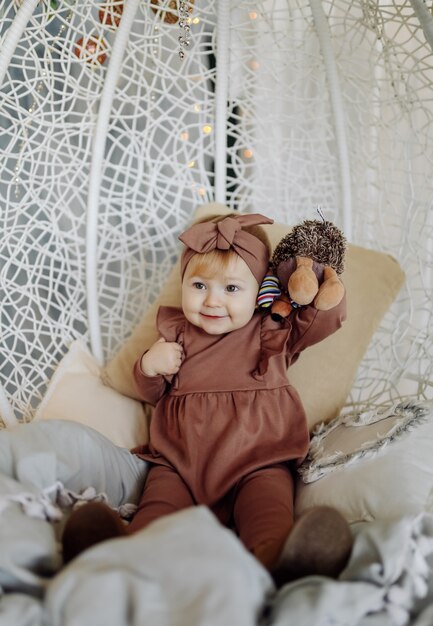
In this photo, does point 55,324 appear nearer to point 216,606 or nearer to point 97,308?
point 97,308

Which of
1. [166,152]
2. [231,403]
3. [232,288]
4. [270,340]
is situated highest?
[166,152]

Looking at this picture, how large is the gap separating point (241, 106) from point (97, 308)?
0.61 metres

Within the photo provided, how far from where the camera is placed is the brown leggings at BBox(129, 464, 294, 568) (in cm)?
100

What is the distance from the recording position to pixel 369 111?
1.57 m

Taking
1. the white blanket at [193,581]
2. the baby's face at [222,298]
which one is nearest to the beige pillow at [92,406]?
the baby's face at [222,298]

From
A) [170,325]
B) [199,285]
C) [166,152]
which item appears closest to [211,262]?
[199,285]

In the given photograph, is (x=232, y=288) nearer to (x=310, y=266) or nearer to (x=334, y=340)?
(x=310, y=266)

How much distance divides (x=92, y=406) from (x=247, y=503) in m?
0.45

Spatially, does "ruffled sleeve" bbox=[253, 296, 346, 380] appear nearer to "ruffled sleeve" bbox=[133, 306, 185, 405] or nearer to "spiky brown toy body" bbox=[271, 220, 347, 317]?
"spiky brown toy body" bbox=[271, 220, 347, 317]

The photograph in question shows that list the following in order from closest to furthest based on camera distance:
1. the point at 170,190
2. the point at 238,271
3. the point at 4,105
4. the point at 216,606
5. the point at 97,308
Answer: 1. the point at 216,606
2. the point at 238,271
3. the point at 4,105
4. the point at 97,308
5. the point at 170,190

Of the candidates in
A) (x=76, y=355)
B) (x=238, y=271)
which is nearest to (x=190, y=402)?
(x=238, y=271)

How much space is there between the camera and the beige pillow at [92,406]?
1.36 metres

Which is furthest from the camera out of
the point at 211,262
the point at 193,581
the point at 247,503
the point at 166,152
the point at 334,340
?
the point at 166,152

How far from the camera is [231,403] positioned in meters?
1.19
